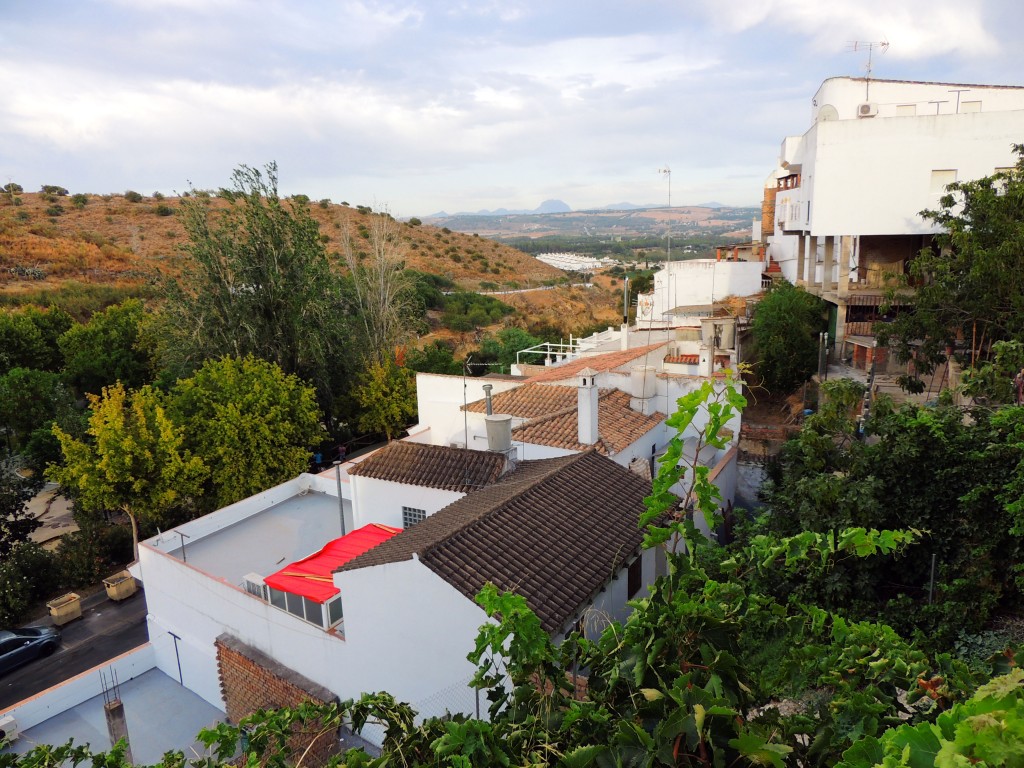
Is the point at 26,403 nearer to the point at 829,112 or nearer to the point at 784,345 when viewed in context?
the point at 784,345

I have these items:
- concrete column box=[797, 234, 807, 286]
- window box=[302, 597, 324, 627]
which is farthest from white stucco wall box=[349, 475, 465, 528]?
Result: concrete column box=[797, 234, 807, 286]

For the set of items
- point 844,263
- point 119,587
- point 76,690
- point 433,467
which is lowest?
point 119,587

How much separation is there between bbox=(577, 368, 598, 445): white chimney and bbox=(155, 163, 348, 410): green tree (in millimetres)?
13359

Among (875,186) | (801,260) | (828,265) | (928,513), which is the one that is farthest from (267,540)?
(801,260)

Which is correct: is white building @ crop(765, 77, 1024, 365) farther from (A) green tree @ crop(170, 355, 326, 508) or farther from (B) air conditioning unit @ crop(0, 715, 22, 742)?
(B) air conditioning unit @ crop(0, 715, 22, 742)

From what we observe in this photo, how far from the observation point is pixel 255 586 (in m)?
10.8

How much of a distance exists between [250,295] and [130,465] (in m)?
9.31

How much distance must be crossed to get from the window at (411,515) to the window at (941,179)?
19.7m

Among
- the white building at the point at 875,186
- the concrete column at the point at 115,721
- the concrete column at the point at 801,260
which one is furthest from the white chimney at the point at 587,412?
the concrete column at the point at 801,260

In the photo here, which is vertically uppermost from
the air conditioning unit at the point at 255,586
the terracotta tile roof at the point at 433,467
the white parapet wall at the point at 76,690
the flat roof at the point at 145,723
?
the terracotta tile roof at the point at 433,467

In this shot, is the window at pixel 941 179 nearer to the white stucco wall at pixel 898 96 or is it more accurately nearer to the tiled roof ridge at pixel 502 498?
the white stucco wall at pixel 898 96

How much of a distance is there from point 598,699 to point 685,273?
105ft

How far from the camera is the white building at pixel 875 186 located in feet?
67.5

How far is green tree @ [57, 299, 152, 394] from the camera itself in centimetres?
2805
